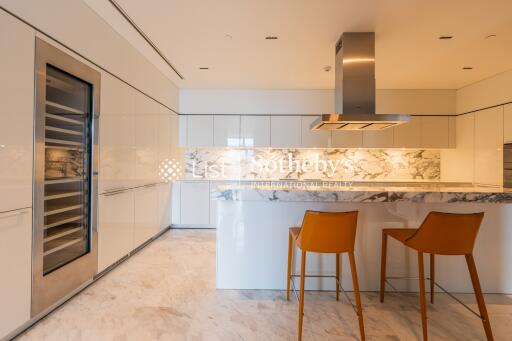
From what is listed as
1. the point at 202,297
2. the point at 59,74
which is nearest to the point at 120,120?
the point at 59,74

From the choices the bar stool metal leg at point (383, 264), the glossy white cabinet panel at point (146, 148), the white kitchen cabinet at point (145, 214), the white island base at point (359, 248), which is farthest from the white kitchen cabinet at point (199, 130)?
the bar stool metal leg at point (383, 264)

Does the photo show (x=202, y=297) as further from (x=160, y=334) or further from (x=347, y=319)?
(x=347, y=319)

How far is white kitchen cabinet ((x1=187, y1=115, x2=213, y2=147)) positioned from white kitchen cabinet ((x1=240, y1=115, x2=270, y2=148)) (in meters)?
0.56

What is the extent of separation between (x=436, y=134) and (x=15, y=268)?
563 cm

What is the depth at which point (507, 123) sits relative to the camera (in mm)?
3705

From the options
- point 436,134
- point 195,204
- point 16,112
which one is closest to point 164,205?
point 195,204

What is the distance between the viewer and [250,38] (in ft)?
9.68

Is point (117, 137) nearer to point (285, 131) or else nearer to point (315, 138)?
point (285, 131)

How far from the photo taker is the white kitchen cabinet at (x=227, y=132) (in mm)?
4949

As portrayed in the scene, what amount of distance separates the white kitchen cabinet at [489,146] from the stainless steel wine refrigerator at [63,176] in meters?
4.88

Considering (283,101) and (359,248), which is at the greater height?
(283,101)

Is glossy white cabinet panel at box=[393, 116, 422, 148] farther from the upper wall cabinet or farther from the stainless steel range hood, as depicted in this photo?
the stainless steel range hood

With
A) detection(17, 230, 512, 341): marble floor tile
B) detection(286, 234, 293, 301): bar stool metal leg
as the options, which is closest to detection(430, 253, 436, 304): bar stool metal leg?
detection(17, 230, 512, 341): marble floor tile

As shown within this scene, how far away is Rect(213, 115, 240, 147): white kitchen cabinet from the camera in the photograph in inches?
195
